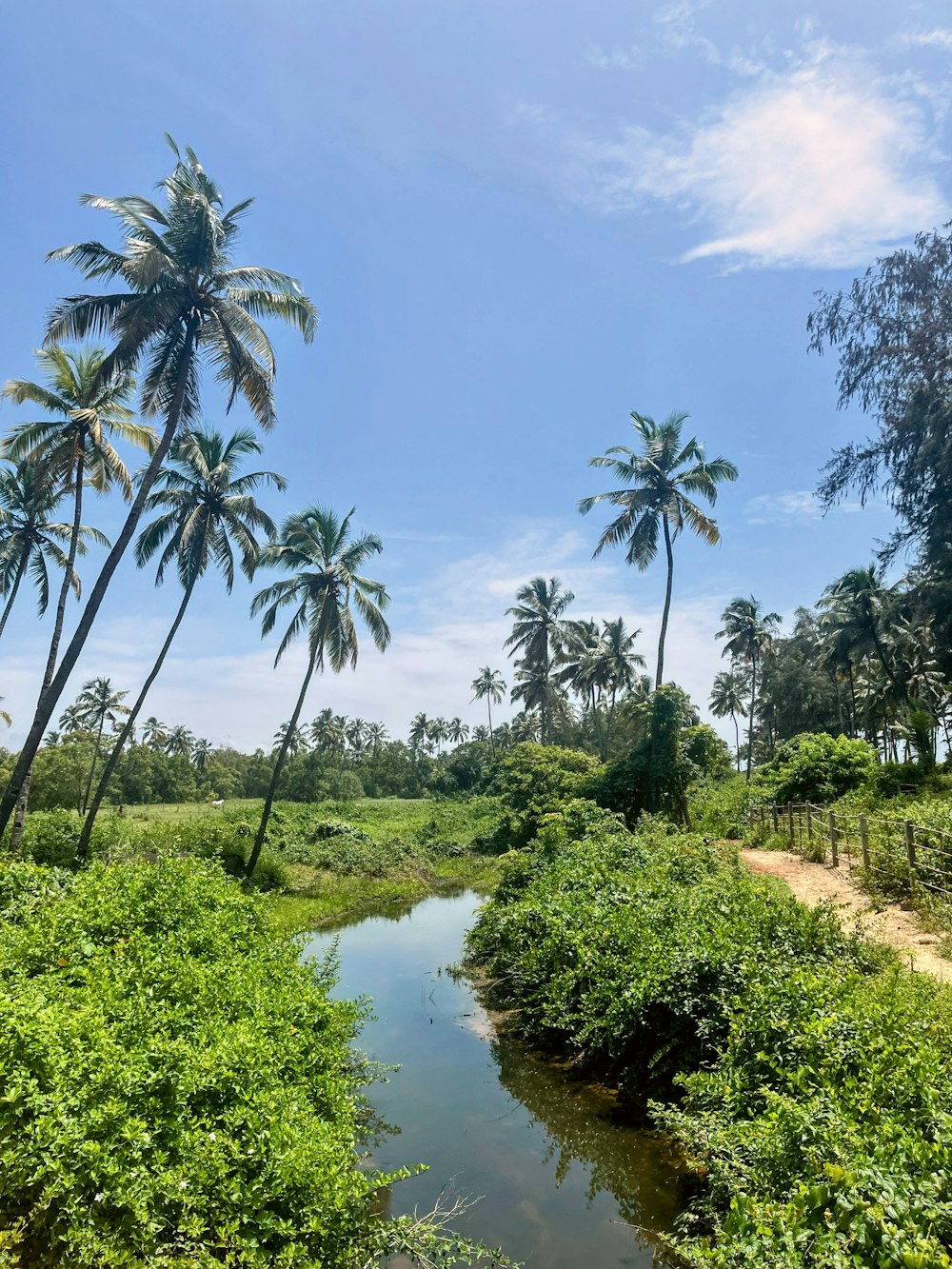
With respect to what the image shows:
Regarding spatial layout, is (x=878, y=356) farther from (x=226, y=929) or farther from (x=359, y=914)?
(x=359, y=914)

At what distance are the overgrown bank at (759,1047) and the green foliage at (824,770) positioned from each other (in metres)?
12.5

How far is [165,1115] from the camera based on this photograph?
14.4 ft

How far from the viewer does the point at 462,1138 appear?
7602 mm

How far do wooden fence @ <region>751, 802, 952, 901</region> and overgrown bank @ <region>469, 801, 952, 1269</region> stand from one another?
2.54 meters

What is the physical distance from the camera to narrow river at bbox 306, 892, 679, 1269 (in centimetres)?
586

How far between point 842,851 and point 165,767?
2271 inches

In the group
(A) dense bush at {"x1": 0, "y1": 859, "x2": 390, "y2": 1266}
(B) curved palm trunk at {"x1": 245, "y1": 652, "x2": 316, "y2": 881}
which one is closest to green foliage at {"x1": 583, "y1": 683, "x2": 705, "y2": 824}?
(B) curved palm trunk at {"x1": 245, "y1": 652, "x2": 316, "y2": 881}

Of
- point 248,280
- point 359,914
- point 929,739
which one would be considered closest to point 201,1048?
point 248,280

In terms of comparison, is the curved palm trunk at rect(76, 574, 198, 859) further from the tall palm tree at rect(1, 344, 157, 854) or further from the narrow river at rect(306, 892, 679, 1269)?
the narrow river at rect(306, 892, 679, 1269)

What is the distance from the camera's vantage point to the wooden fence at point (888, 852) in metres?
10.8

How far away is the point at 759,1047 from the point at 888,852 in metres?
7.59

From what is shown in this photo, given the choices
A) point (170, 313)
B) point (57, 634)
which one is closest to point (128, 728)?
point (57, 634)

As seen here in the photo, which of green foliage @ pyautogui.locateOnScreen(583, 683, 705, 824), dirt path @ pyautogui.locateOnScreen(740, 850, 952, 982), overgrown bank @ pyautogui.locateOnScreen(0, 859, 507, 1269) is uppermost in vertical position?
green foliage @ pyautogui.locateOnScreen(583, 683, 705, 824)

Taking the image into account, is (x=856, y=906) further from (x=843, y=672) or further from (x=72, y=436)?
(x=843, y=672)
